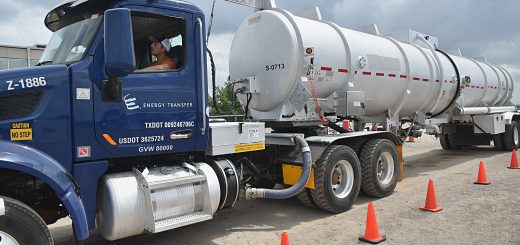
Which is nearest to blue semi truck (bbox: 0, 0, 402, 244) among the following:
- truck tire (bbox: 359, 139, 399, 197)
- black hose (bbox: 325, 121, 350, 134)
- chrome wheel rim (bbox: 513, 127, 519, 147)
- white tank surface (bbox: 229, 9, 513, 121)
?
white tank surface (bbox: 229, 9, 513, 121)

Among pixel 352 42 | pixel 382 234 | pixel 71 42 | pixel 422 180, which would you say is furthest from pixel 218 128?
pixel 422 180

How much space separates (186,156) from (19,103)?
195 centimetres

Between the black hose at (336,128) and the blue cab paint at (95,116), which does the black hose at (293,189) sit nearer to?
the blue cab paint at (95,116)

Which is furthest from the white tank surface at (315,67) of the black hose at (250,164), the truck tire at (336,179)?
the black hose at (250,164)

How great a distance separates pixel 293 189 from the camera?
5777 mm

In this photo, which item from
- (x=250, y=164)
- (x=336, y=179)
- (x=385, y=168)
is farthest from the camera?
(x=385, y=168)

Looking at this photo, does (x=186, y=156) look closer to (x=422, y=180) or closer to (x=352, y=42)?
(x=352, y=42)

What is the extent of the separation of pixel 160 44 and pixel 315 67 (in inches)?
109

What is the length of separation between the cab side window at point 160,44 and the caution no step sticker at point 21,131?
49.9 inches

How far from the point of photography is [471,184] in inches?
332

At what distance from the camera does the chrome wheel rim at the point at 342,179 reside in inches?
259

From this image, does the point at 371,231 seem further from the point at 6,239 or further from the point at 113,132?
the point at 6,239

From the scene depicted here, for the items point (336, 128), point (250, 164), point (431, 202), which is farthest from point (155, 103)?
point (431, 202)

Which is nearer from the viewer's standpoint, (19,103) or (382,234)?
(19,103)
